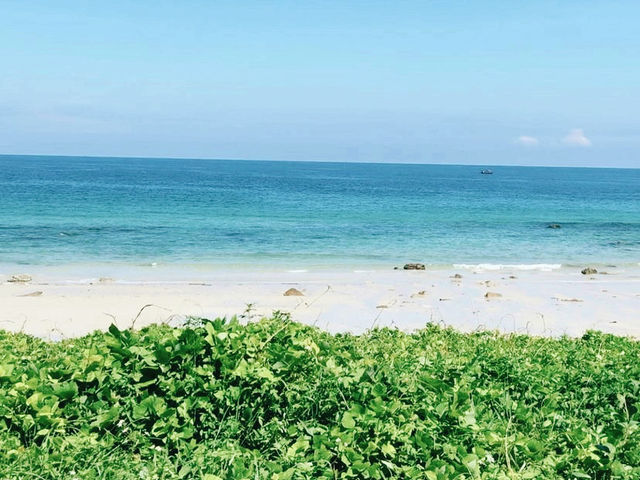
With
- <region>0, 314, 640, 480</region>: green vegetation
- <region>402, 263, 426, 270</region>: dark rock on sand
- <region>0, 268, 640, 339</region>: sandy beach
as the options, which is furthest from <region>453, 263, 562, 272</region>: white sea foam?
<region>0, 314, 640, 480</region>: green vegetation

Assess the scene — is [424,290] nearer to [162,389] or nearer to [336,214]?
[162,389]

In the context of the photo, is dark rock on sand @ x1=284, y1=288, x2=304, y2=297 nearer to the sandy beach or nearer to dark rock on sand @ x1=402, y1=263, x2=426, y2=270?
the sandy beach

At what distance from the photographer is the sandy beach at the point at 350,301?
1395 centimetres

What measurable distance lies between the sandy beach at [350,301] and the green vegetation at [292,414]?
19.6ft

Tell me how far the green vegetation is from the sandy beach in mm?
5968

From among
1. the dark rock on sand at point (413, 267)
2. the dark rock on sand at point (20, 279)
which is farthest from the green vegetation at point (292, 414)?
the dark rock on sand at point (413, 267)

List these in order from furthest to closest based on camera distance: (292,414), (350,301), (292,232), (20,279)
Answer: (292,232)
(20,279)
(350,301)
(292,414)

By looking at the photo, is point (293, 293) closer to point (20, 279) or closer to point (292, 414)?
point (20, 279)

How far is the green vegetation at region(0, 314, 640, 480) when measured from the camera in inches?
169

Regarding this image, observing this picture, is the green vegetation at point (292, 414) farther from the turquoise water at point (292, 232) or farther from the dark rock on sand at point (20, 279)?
the turquoise water at point (292, 232)

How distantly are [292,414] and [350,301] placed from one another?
11.8 metres

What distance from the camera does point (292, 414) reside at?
16.8 ft

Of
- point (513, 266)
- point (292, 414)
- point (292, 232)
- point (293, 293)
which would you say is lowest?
point (513, 266)

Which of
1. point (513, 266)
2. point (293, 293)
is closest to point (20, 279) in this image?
point (293, 293)
